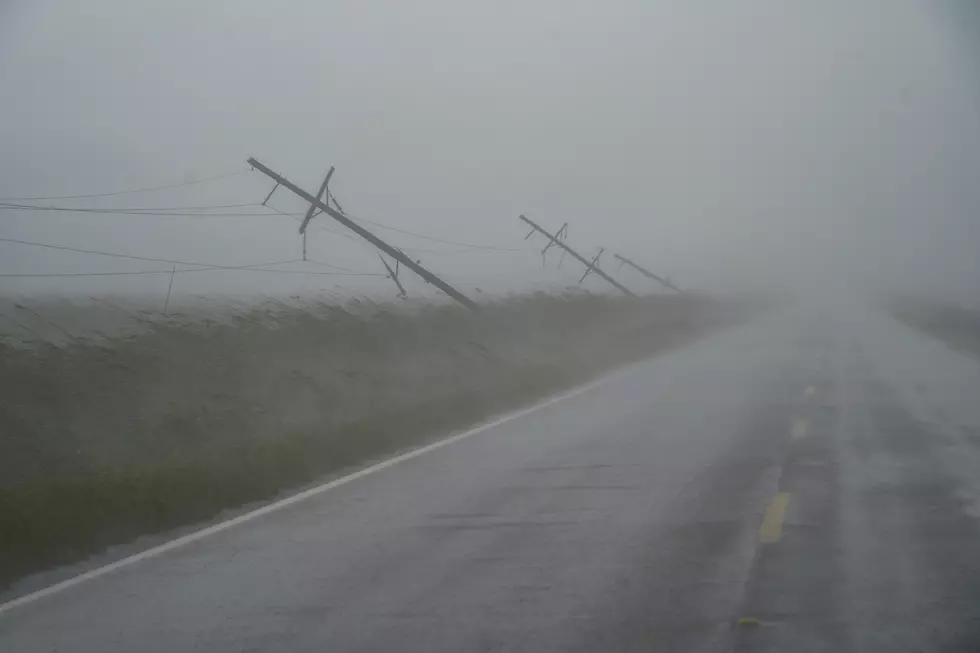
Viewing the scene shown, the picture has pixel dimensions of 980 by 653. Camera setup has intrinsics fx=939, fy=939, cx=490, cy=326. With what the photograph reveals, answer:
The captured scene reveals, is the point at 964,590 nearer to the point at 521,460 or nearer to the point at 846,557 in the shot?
the point at 846,557

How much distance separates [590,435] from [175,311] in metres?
7.61

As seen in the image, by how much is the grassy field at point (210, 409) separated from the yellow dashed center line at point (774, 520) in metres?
5.34

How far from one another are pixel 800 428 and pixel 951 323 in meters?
38.3

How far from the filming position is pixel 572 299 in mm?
38656

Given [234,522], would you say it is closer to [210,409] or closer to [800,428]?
[210,409]

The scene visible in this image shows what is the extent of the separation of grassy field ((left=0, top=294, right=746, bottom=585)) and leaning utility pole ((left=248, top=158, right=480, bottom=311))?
4167 mm

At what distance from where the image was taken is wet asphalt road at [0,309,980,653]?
6.07 metres

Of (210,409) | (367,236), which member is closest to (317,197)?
(367,236)

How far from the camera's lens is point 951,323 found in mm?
47906

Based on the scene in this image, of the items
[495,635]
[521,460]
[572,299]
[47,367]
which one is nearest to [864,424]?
[521,460]

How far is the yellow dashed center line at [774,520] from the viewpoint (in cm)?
819

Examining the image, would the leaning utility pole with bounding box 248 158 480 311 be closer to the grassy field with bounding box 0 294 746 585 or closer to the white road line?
the grassy field with bounding box 0 294 746 585

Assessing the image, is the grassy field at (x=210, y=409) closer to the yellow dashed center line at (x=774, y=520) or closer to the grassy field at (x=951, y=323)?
the yellow dashed center line at (x=774, y=520)

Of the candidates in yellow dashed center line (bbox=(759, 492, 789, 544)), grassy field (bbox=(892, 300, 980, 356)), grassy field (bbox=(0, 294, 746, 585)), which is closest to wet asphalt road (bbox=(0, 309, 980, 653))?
yellow dashed center line (bbox=(759, 492, 789, 544))
